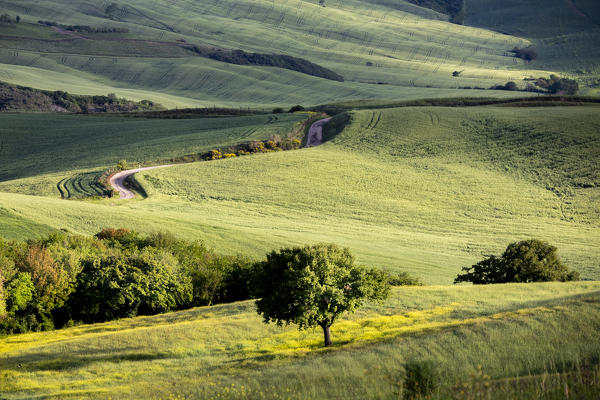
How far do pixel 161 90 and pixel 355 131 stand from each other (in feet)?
303

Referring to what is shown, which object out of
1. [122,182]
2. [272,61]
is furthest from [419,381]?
[272,61]

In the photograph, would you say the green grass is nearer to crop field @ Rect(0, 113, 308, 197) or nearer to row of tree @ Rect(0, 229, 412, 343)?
crop field @ Rect(0, 113, 308, 197)

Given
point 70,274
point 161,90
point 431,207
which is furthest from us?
point 161,90

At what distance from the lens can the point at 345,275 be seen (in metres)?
25.6

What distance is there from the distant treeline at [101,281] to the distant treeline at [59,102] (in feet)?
316

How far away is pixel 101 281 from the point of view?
127 feet

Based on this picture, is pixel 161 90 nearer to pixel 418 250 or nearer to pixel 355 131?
pixel 355 131

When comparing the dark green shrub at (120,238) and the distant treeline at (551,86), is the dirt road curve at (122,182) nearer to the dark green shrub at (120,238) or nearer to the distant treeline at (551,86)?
the dark green shrub at (120,238)

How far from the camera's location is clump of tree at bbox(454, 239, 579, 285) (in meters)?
38.8

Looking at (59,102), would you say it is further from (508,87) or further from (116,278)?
(116,278)

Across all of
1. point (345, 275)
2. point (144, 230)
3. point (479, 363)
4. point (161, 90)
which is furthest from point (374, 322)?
point (161, 90)

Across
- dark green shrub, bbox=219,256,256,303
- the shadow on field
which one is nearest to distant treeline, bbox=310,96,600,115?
dark green shrub, bbox=219,256,256,303

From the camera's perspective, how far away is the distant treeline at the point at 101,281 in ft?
120

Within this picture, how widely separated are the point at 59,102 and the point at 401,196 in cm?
9762
